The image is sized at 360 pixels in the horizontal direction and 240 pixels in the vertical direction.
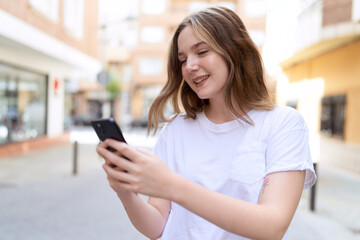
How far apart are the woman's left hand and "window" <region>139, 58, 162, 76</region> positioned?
1186 inches

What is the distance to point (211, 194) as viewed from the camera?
93 cm

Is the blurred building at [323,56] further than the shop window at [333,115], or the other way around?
the shop window at [333,115]

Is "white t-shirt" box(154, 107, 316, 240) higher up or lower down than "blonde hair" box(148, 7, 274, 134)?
lower down

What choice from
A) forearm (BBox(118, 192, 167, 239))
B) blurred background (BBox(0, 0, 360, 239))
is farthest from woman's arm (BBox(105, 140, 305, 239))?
blurred background (BBox(0, 0, 360, 239))

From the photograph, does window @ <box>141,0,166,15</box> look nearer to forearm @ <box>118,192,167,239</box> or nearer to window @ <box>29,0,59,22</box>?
window @ <box>29,0,59,22</box>

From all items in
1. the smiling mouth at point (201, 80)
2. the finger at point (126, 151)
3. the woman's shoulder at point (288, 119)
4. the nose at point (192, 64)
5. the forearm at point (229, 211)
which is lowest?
the forearm at point (229, 211)

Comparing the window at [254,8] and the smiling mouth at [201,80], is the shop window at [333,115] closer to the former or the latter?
the smiling mouth at [201,80]

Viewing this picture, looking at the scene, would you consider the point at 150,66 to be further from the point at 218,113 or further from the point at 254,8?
the point at 218,113

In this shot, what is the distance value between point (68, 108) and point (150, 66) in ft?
48.7

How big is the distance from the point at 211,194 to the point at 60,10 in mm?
13556

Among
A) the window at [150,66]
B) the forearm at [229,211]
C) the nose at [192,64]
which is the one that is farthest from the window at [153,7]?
the forearm at [229,211]

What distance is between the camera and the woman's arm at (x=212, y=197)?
0.87 metres

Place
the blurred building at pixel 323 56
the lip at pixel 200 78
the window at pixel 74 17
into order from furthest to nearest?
the window at pixel 74 17 → the blurred building at pixel 323 56 → the lip at pixel 200 78

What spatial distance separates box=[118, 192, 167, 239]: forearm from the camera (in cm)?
122
